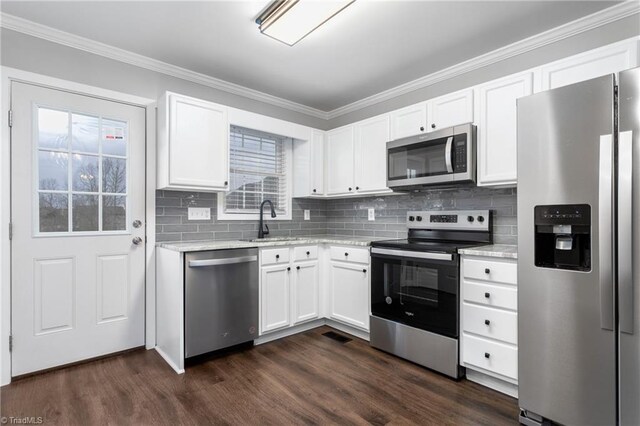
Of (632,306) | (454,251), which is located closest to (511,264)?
(454,251)

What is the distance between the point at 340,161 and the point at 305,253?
1.13m

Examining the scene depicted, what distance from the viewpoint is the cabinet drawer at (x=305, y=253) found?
10.2ft

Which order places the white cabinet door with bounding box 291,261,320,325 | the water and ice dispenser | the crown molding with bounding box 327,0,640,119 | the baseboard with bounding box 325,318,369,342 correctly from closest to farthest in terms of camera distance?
the water and ice dispenser → the crown molding with bounding box 327,0,640,119 → the baseboard with bounding box 325,318,369,342 → the white cabinet door with bounding box 291,261,320,325

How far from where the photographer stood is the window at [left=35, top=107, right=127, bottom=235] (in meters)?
2.38

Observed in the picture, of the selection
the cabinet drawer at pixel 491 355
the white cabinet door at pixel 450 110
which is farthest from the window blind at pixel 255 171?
the cabinet drawer at pixel 491 355

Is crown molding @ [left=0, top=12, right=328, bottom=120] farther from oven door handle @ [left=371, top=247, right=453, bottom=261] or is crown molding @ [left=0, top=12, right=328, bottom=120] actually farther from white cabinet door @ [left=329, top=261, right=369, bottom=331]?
oven door handle @ [left=371, top=247, right=453, bottom=261]

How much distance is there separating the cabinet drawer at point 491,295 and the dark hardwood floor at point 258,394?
1.88 feet

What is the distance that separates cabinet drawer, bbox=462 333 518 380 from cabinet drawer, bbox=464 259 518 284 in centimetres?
41

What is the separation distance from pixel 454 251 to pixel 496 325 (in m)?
0.52

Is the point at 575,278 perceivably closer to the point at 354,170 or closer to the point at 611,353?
the point at 611,353

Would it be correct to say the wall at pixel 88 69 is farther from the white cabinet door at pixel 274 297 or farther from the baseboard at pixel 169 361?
the baseboard at pixel 169 361

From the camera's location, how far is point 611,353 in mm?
1480

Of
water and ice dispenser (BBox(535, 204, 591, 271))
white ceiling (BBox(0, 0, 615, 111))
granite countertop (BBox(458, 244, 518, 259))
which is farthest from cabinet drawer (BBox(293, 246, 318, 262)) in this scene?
water and ice dispenser (BBox(535, 204, 591, 271))

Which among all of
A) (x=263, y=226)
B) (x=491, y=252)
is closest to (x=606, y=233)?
(x=491, y=252)
